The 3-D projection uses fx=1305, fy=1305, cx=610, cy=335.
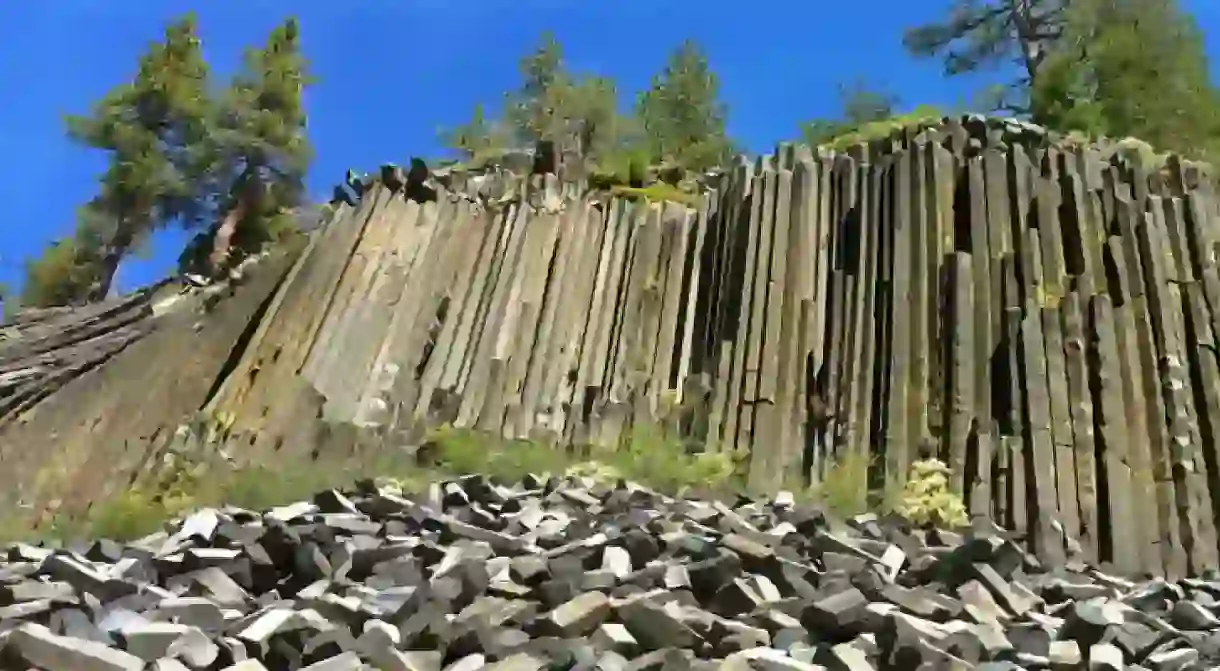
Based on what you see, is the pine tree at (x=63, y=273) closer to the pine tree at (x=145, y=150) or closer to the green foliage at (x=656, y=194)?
the pine tree at (x=145, y=150)

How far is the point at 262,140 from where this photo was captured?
21984 millimetres

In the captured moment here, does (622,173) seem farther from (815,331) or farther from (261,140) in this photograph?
(261,140)

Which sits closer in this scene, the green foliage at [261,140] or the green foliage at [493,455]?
the green foliage at [493,455]

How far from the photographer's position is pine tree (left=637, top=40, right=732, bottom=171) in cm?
2703

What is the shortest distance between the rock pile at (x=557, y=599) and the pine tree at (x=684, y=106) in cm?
2136

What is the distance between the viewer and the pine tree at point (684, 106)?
27.0m

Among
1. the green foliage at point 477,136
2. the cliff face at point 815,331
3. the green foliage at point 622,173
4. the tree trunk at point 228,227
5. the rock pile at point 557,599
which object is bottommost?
the rock pile at point 557,599

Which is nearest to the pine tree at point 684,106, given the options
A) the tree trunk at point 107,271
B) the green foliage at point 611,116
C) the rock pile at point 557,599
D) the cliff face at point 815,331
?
the green foliage at point 611,116

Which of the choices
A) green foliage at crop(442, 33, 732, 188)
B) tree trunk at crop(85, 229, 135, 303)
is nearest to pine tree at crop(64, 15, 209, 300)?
tree trunk at crop(85, 229, 135, 303)

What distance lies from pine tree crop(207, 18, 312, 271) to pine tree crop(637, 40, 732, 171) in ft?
23.5

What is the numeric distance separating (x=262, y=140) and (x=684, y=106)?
991 centimetres

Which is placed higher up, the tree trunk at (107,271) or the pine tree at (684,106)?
the pine tree at (684,106)

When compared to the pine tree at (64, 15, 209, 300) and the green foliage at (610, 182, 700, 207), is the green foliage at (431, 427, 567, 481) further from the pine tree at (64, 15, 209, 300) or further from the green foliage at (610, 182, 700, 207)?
the pine tree at (64, 15, 209, 300)

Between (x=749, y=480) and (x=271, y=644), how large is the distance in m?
3.94
